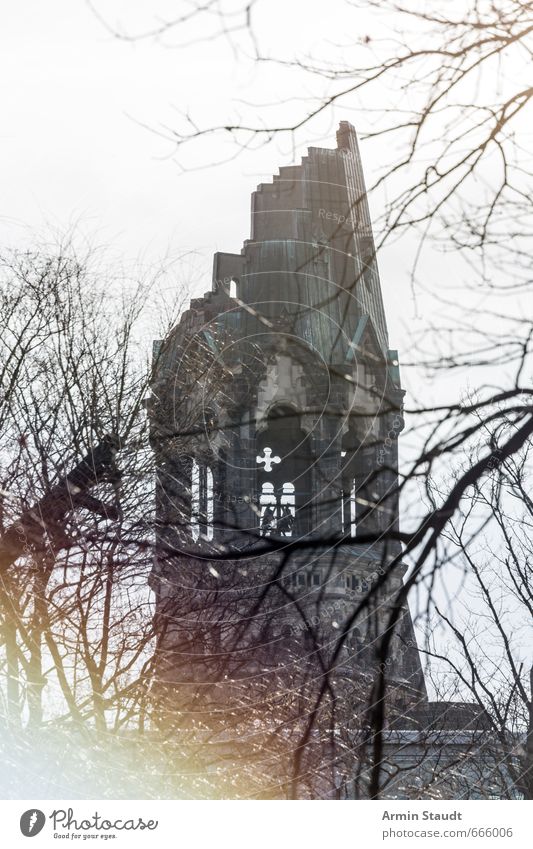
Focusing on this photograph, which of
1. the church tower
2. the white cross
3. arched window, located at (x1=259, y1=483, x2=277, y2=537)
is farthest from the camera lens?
arched window, located at (x1=259, y1=483, x2=277, y2=537)

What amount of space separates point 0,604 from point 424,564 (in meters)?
1.74

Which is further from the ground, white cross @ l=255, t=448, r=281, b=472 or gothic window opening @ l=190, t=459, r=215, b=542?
white cross @ l=255, t=448, r=281, b=472

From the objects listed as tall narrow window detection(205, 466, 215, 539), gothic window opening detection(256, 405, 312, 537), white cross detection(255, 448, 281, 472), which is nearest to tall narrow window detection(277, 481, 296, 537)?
gothic window opening detection(256, 405, 312, 537)

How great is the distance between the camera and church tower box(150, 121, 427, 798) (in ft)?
14.4

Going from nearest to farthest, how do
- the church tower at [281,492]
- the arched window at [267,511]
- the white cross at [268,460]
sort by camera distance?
A: 1. the church tower at [281,492]
2. the white cross at [268,460]
3. the arched window at [267,511]

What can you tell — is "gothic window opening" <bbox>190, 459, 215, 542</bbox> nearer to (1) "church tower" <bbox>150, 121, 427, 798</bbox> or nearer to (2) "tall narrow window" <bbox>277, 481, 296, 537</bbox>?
(1) "church tower" <bbox>150, 121, 427, 798</bbox>

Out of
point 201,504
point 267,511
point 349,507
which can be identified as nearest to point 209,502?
point 201,504

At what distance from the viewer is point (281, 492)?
4.83m

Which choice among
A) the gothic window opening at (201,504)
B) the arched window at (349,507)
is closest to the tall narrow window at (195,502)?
the gothic window opening at (201,504)

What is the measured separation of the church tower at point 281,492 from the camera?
4.39 meters

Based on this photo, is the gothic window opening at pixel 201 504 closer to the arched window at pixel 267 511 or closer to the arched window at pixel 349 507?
the arched window at pixel 267 511

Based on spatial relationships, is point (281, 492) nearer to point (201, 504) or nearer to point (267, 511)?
point (267, 511)
